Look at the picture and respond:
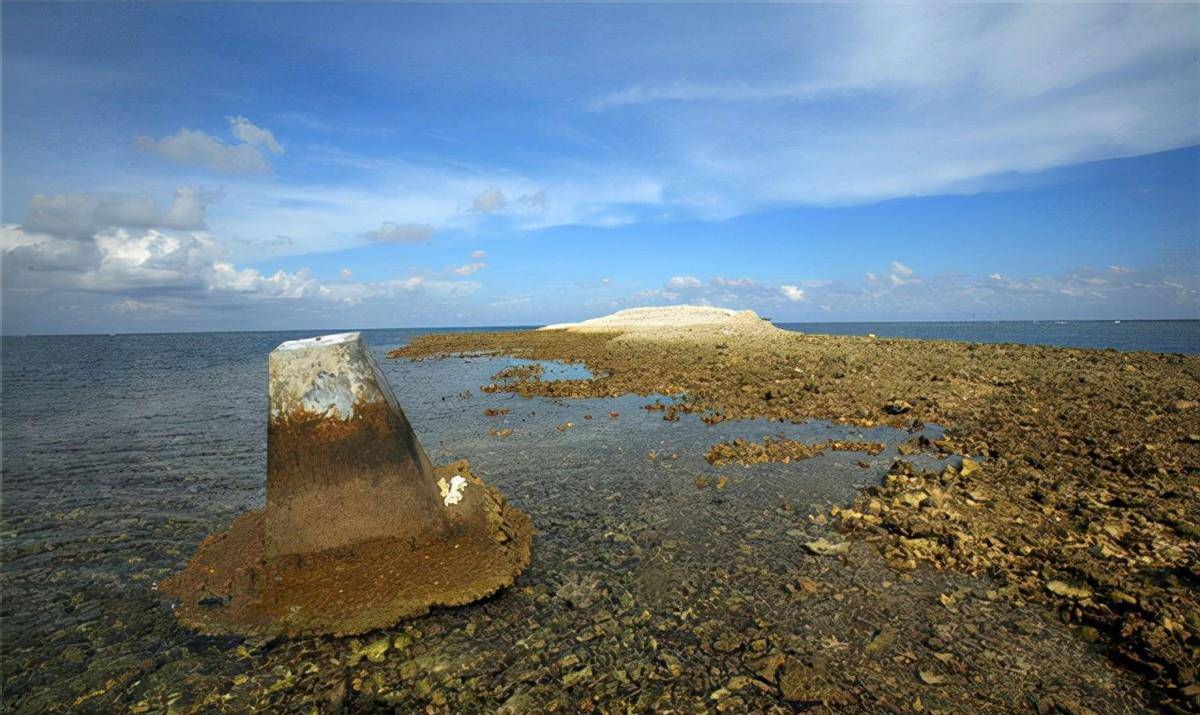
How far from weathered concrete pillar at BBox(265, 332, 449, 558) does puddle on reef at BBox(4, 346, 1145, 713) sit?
1.06 meters

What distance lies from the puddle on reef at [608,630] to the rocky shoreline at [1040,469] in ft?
1.48

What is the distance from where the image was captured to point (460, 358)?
38.6 metres

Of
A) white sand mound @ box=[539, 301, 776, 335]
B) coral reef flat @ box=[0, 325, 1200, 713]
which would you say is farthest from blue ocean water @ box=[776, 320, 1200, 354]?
coral reef flat @ box=[0, 325, 1200, 713]

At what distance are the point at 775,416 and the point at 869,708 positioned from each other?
404 inches

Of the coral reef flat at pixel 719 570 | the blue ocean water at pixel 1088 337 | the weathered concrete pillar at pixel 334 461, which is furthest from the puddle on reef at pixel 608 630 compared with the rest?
the blue ocean water at pixel 1088 337

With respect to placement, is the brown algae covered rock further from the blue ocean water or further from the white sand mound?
the white sand mound

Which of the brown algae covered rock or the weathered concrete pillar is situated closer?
the brown algae covered rock

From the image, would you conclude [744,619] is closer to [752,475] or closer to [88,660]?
[752,475]

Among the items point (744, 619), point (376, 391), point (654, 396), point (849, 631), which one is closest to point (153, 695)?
point (376, 391)

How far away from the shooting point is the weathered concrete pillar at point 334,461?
5.60 metres

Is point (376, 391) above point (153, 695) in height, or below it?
above

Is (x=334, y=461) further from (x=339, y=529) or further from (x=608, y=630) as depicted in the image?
(x=608, y=630)

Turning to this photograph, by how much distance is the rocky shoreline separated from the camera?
4.91 metres

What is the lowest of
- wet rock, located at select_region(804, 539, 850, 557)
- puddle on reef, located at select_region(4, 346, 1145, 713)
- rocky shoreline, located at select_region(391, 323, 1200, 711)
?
puddle on reef, located at select_region(4, 346, 1145, 713)
